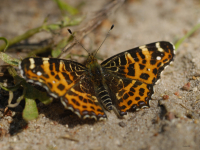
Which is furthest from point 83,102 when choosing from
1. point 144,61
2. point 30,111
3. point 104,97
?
point 144,61

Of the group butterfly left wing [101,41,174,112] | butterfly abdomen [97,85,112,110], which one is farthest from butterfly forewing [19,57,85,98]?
butterfly left wing [101,41,174,112]

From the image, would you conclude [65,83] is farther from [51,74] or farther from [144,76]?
[144,76]

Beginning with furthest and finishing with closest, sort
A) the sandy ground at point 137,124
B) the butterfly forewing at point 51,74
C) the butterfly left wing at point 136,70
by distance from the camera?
the butterfly left wing at point 136,70
the butterfly forewing at point 51,74
the sandy ground at point 137,124

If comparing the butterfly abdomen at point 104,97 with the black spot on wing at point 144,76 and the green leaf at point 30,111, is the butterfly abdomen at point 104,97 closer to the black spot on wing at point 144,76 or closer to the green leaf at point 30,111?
the black spot on wing at point 144,76

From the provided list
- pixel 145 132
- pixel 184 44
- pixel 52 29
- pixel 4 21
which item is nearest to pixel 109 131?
pixel 145 132

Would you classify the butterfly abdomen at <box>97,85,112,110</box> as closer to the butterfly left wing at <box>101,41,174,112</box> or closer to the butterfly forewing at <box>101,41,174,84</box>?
the butterfly left wing at <box>101,41,174,112</box>

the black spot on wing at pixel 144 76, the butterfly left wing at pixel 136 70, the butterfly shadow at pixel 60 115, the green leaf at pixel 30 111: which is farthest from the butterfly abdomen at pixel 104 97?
the green leaf at pixel 30 111

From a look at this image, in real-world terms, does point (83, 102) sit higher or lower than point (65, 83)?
lower
